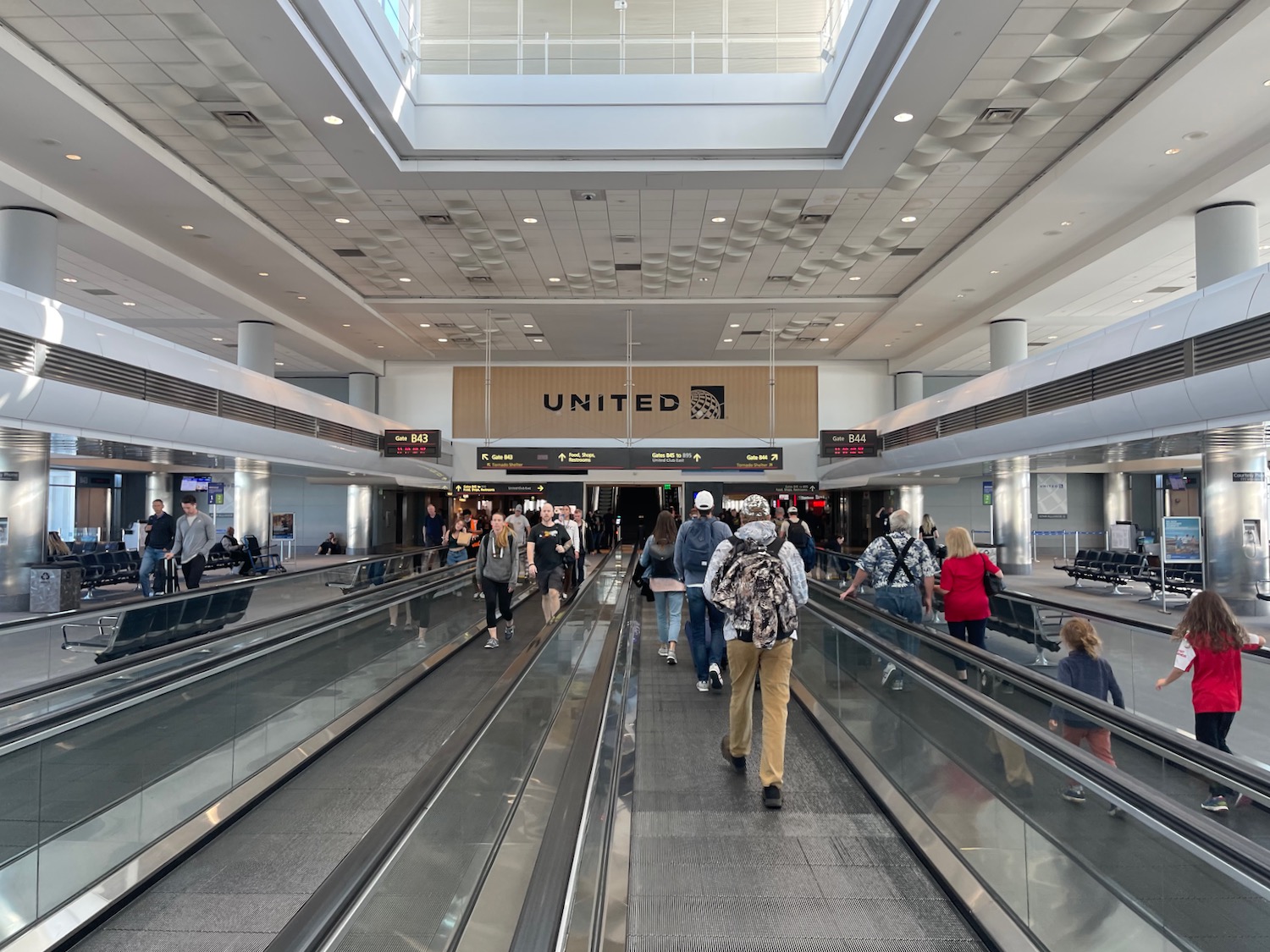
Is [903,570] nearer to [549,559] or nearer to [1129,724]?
[1129,724]

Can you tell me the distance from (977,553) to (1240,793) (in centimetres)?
464

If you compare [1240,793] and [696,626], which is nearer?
[1240,793]

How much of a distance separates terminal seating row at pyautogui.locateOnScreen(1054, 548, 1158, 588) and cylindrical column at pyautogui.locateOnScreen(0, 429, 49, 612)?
20.5 meters

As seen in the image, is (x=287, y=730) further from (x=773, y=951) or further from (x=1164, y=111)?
(x=1164, y=111)

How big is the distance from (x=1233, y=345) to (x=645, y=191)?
28.5 feet

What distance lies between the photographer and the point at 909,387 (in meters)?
27.7

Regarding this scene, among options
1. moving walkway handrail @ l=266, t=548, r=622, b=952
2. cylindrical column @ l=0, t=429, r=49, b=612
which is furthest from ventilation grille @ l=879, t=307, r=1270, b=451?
cylindrical column @ l=0, t=429, r=49, b=612

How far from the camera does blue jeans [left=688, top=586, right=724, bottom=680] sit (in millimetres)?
7047

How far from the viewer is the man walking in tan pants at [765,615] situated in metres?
4.43

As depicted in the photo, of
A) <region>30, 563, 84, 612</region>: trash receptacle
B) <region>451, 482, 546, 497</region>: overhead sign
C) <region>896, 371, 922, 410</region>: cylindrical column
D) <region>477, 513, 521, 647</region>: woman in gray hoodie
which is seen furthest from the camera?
<region>896, 371, 922, 410</region>: cylindrical column

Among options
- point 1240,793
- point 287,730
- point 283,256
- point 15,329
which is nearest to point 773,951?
point 1240,793

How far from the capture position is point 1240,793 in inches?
102

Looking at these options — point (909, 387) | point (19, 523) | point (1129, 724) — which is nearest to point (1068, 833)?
point (1129, 724)

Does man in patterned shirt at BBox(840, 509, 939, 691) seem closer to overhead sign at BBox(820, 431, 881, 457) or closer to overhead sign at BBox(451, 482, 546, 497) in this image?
overhead sign at BBox(820, 431, 881, 457)
